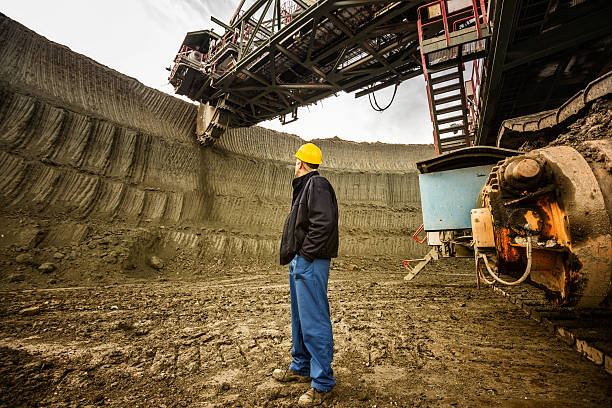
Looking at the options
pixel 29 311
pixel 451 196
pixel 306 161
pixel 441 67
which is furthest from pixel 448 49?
pixel 29 311

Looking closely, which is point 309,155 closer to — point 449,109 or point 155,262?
point 449,109

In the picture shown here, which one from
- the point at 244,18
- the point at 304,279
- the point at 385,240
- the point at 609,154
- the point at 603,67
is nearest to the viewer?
the point at 609,154

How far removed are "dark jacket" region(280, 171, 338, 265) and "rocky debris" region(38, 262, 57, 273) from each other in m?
7.16

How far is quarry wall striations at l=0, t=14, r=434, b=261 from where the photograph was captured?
7992 millimetres

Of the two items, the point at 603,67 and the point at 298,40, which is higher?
the point at 298,40

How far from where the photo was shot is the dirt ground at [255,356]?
188cm

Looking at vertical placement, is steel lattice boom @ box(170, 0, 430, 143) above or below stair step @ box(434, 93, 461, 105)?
above

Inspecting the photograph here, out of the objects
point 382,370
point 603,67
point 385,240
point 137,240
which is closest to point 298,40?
point 603,67

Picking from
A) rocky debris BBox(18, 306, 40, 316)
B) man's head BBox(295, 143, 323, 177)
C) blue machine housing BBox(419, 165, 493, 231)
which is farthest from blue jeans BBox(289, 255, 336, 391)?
rocky debris BBox(18, 306, 40, 316)

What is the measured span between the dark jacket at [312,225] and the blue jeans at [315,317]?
88 millimetres

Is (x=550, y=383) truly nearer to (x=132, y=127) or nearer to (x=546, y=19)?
(x=546, y=19)

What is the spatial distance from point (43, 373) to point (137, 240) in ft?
23.8

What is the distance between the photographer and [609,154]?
70.4 inches

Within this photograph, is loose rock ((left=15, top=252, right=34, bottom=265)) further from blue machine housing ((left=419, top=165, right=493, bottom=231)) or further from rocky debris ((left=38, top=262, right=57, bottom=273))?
blue machine housing ((left=419, top=165, right=493, bottom=231))
